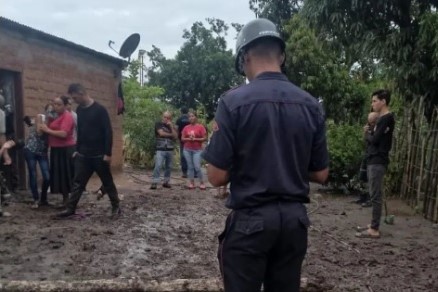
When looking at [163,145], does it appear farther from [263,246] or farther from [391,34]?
[263,246]

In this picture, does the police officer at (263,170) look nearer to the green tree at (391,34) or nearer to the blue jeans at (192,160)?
the green tree at (391,34)

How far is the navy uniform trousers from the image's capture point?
2.26 m

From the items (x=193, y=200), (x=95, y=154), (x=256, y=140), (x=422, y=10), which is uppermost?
(x=422, y=10)

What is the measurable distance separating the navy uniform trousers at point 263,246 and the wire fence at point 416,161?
595 centimetres

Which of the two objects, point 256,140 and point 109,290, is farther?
point 109,290

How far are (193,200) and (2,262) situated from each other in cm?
467

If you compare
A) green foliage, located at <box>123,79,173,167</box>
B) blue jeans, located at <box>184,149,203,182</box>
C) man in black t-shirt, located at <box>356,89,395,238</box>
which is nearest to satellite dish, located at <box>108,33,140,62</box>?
green foliage, located at <box>123,79,173,167</box>

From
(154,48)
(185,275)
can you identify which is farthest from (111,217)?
(154,48)

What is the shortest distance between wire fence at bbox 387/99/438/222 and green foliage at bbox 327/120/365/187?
749mm

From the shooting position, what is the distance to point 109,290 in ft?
12.5

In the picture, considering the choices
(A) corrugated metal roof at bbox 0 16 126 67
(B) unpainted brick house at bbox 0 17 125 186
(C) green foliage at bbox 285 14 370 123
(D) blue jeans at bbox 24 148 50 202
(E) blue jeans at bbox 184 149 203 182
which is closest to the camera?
(D) blue jeans at bbox 24 148 50 202

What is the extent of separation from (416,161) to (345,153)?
1728 millimetres

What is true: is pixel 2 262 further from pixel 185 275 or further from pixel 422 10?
pixel 422 10

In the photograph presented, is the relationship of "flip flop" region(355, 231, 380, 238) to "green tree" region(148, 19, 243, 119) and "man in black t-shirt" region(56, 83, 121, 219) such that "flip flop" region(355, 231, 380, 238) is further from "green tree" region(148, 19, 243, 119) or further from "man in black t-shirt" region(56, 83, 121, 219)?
"green tree" region(148, 19, 243, 119)
